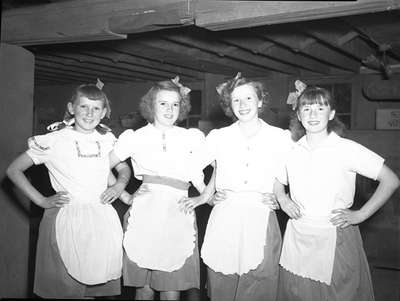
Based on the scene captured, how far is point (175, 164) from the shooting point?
9.90ft

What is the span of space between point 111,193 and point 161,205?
0.40 meters

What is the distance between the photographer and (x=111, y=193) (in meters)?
3.07

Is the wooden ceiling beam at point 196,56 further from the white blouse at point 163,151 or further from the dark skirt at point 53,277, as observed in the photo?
the dark skirt at point 53,277

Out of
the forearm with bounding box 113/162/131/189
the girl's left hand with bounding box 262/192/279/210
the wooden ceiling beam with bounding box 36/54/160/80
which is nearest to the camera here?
the girl's left hand with bounding box 262/192/279/210

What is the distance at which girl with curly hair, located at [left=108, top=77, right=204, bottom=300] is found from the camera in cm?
289

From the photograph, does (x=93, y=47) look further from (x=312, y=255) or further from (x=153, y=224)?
(x=312, y=255)

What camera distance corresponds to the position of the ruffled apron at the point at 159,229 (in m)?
2.88

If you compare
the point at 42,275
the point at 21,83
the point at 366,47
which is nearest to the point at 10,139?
the point at 21,83

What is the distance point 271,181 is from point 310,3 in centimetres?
120

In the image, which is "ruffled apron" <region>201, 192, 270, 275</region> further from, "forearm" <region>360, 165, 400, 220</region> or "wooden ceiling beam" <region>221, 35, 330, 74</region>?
"wooden ceiling beam" <region>221, 35, 330, 74</region>

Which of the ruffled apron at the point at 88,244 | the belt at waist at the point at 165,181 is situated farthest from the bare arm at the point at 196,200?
the ruffled apron at the point at 88,244

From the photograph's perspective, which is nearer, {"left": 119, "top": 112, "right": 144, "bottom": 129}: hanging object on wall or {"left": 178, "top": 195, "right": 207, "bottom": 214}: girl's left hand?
{"left": 178, "top": 195, "right": 207, "bottom": 214}: girl's left hand

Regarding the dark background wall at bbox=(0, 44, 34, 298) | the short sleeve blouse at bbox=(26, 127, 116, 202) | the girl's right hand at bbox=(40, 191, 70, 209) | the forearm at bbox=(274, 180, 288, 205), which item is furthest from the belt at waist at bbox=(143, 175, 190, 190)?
the dark background wall at bbox=(0, 44, 34, 298)

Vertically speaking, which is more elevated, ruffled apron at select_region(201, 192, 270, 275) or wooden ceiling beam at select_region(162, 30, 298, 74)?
wooden ceiling beam at select_region(162, 30, 298, 74)
